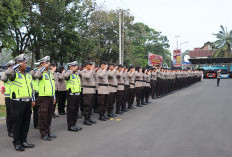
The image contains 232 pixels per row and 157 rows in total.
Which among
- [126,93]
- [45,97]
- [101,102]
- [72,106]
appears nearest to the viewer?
[45,97]

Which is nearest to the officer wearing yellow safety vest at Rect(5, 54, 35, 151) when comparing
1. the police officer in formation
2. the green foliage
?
the police officer in formation

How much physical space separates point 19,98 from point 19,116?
367 mm

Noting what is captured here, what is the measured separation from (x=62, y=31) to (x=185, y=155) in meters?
22.2

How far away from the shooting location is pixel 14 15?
16.0 metres

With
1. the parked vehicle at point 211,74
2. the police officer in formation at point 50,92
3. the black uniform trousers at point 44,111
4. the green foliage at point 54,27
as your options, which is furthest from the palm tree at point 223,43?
the black uniform trousers at point 44,111

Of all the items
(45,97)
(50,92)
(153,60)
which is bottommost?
(45,97)

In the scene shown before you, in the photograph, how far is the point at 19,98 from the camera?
505cm

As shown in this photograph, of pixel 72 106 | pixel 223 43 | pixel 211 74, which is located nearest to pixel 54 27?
pixel 72 106

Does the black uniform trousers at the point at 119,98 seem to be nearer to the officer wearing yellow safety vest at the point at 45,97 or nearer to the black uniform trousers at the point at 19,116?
the officer wearing yellow safety vest at the point at 45,97

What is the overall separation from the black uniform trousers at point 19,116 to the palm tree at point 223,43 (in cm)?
5343

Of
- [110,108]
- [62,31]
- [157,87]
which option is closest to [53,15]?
[62,31]

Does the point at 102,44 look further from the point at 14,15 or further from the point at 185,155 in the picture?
the point at 185,155

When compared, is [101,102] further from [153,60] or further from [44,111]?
[153,60]

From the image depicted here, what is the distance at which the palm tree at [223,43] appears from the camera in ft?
173
